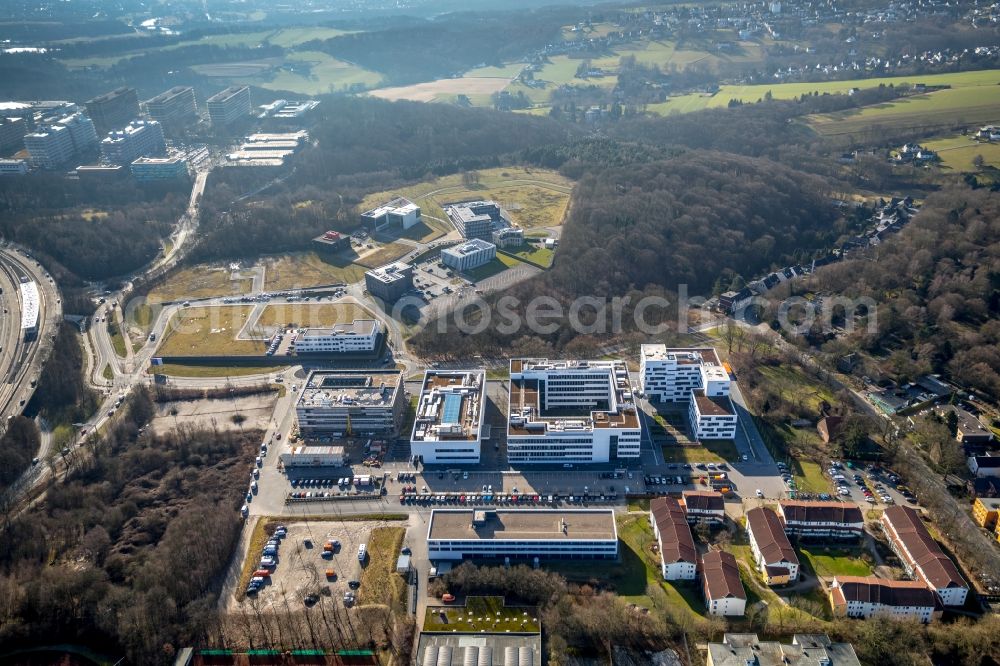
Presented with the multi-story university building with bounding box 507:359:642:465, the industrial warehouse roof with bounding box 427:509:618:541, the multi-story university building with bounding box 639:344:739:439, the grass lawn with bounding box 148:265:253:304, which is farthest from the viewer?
the grass lawn with bounding box 148:265:253:304

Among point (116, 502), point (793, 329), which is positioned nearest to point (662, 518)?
point (793, 329)

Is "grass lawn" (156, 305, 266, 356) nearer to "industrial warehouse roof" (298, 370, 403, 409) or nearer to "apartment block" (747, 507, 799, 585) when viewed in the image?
"industrial warehouse roof" (298, 370, 403, 409)

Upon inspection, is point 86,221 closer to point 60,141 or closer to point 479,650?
point 60,141

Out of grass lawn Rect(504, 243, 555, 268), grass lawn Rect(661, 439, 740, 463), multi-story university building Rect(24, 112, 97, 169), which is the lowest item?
grass lawn Rect(661, 439, 740, 463)

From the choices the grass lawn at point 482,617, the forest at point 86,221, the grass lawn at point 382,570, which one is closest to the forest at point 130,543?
the grass lawn at point 382,570

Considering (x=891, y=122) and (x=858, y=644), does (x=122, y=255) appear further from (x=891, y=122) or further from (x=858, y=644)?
(x=891, y=122)

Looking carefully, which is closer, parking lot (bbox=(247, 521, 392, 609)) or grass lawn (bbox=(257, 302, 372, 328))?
parking lot (bbox=(247, 521, 392, 609))

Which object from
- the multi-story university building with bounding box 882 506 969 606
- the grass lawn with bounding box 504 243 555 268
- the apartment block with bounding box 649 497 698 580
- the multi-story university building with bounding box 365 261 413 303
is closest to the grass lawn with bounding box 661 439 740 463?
the apartment block with bounding box 649 497 698 580
